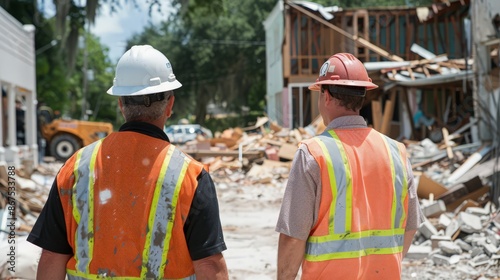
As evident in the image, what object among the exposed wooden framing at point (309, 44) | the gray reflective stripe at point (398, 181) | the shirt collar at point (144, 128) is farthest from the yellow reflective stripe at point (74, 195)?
the exposed wooden framing at point (309, 44)

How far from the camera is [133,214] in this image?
2537 mm

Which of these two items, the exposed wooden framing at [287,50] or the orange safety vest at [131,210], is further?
the exposed wooden framing at [287,50]

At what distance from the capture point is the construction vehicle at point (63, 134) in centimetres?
2833

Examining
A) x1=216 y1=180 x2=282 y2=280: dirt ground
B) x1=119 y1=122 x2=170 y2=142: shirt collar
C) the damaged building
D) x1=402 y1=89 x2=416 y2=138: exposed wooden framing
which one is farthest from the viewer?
x1=402 y1=89 x2=416 y2=138: exposed wooden framing

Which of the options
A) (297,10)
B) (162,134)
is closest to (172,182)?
(162,134)

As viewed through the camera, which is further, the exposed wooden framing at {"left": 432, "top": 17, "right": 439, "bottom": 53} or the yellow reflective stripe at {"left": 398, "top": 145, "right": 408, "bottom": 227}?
the exposed wooden framing at {"left": 432, "top": 17, "right": 439, "bottom": 53}

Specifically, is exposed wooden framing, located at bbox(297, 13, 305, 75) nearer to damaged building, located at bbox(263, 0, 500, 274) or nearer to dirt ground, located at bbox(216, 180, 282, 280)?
damaged building, located at bbox(263, 0, 500, 274)

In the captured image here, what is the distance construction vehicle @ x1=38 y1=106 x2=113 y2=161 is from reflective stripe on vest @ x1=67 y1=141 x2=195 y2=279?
26348mm

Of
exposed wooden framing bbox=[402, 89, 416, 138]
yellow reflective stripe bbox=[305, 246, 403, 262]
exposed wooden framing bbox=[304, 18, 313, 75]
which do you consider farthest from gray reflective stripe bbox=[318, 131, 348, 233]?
exposed wooden framing bbox=[304, 18, 313, 75]

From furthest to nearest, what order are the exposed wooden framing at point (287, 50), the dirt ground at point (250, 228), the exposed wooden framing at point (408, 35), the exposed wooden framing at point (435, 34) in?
the exposed wooden framing at point (287, 50) < the exposed wooden framing at point (408, 35) < the exposed wooden framing at point (435, 34) < the dirt ground at point (250, 228)

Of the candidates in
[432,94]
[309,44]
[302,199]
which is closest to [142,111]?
[302,199]

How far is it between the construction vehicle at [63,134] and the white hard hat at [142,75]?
2621 cm

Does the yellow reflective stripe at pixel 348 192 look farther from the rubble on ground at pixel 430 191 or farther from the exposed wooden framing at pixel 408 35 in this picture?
the exposed wooden framing at pixel 408 35

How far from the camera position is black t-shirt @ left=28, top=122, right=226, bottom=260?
2.53 m
